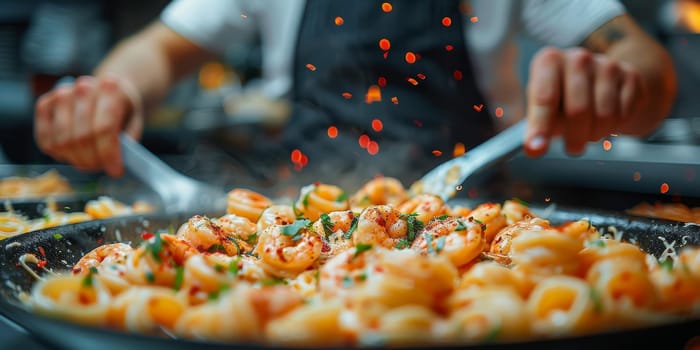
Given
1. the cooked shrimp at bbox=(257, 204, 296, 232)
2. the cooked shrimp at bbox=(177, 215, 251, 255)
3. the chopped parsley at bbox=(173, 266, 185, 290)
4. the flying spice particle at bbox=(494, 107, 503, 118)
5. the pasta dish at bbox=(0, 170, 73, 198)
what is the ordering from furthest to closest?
the flying spice particle at bbox=(494, 107, 503, 118) < the pasta dish at bbox=(0, 170, 73, 198) < the cooked shrimp at bbox=(257, 204, 296, 232) < the cooked shrimp at bbox=(177, 215, 251, 255) < the chopped parsley at bbox=(173, 266, 185, 290)

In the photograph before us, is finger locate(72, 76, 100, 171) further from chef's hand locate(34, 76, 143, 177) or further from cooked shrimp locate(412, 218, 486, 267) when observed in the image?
cooked shrimp locate(412, 218, 486, 267)

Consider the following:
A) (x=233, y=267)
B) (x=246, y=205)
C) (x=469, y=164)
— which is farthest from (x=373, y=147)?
(x=233, y=267)

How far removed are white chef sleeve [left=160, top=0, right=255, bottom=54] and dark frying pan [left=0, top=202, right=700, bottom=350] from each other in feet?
6.44

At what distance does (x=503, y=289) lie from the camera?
82 cm

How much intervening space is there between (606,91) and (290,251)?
5.21ft

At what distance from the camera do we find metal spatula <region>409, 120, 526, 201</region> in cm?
185

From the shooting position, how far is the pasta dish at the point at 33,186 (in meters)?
2.40

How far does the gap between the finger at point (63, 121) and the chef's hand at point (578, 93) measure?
1.81 meters

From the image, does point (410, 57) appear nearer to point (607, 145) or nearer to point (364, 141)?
point (364, 141)

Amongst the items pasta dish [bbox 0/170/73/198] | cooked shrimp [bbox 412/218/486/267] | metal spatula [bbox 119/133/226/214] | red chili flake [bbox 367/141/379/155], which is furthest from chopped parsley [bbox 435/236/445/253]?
red chili flake [bbox 367/141/379/155]

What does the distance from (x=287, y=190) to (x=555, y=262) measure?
5.15 ft

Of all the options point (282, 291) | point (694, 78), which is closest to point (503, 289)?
point (282, 291)

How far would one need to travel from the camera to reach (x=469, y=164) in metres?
1.86

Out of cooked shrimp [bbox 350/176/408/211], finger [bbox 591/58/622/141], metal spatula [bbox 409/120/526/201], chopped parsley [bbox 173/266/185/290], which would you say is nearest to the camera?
chopped parsley [bbox 173/266/185/290]
